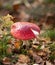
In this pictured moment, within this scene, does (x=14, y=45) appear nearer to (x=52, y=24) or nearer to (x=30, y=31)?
(x=30, y=31)

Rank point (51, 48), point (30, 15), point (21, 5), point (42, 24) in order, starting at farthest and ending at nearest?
point (21, 5), point (30, 15), point (42, 24), point (51, 48)

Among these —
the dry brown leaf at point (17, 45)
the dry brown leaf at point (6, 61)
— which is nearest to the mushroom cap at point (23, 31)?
the dry brown leaf at point (17, 45)

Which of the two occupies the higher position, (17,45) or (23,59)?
(17,45)

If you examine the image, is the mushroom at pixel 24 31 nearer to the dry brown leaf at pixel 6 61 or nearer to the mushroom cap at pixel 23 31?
the mushroom cap at pixel 23 31

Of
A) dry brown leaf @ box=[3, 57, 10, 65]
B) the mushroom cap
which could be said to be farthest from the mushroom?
dry brown leaf @ box=[3, 57, 10, 65]

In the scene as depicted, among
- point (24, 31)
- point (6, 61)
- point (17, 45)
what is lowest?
point (6, 61)

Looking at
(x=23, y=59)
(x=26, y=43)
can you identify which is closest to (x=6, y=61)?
(x=23, y=59)

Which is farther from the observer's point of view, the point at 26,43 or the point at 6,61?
the point at 26,43

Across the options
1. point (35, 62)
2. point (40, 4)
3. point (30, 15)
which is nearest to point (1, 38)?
point (35, 62)

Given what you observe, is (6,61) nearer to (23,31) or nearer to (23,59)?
(23,59)
